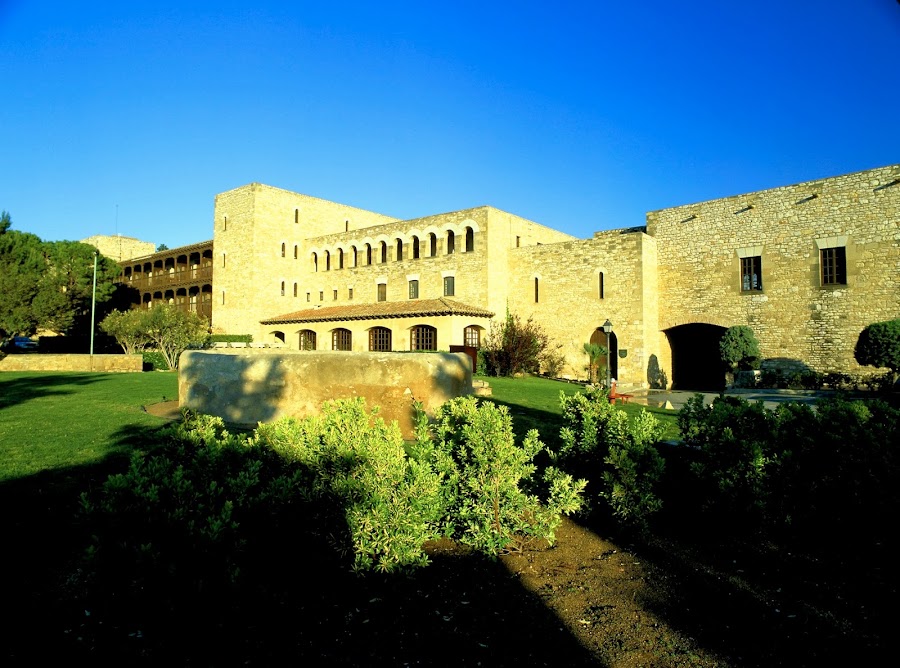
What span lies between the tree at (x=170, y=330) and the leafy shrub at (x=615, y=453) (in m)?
24.8

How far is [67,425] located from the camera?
25.8ft

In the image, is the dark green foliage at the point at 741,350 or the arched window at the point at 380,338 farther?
the arched window at the point at 380,338

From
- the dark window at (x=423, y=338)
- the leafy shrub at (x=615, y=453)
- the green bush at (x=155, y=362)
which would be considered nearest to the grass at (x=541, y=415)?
the leafy shrub at (x=615, y=453)

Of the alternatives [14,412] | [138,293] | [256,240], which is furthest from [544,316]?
[138,293]

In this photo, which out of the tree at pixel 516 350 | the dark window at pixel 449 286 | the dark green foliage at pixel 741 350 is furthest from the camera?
the dark window at pixel 449 286

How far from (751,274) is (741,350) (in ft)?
11.9

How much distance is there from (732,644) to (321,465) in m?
2.73

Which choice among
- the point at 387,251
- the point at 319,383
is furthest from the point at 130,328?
the point at 319,383

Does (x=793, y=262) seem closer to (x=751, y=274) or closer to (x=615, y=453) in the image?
(x=751, y=274)

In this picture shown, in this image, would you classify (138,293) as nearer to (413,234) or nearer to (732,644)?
(413,234)

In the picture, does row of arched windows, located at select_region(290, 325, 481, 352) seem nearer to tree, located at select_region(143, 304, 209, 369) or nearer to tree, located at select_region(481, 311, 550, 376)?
tree, located at select_region(481, 311, 550, 376)

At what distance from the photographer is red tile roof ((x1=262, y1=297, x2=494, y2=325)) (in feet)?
96.0

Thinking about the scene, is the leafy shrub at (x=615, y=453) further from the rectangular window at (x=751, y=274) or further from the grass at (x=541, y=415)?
the rectangular window at (x=751, y=274)

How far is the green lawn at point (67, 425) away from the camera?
5883 millimetres
